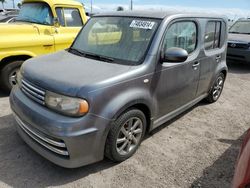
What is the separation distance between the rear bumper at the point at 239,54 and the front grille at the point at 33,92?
757 cm

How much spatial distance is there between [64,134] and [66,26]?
3952 millimetres

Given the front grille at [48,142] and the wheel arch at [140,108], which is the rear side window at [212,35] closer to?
the wheel arch at [140,108]

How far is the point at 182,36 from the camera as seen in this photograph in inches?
152

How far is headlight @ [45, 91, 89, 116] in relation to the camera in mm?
2627

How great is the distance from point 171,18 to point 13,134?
113 inches

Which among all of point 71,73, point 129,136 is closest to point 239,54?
point 129,136

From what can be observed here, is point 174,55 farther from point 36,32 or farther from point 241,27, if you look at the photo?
point 241,27

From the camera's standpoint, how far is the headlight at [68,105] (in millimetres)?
2627

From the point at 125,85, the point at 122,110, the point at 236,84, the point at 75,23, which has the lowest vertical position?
the point at 236,84

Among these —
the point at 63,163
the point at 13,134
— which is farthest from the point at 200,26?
the point at 13,134

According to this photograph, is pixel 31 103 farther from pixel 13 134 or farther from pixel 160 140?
pixel 160 140

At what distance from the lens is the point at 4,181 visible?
9.45 ft

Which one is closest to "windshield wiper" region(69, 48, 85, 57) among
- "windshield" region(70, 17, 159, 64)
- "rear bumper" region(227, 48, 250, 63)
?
"windshield" region(70, 17, 159, 64)

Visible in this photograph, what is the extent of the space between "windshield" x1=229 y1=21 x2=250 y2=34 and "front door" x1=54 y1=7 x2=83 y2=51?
666 centimetres
